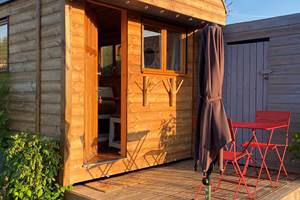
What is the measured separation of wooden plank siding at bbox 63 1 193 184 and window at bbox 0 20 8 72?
1846mm

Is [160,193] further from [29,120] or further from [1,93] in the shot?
[1,93]

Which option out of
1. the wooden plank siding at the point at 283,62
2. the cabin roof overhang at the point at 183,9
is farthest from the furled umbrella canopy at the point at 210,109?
the wooden plank siding at the point at 283,62

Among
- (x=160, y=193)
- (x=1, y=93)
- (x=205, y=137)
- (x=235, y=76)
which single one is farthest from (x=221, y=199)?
(x=1, y=93)

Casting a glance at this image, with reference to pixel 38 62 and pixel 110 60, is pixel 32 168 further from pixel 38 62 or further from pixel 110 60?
pixel 110 60

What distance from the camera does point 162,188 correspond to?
4.69m

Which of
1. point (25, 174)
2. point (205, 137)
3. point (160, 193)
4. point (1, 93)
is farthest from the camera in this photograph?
point (1, 93)

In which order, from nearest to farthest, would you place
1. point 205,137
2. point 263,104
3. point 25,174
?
point 205,137 → point 25,174 → point 263,104

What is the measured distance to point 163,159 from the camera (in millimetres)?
6059

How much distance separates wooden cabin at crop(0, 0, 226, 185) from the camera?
4586 millimetres

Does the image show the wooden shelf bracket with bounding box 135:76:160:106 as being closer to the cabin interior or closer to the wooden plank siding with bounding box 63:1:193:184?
the wooden plank siding with bounding box 63:1:193:184

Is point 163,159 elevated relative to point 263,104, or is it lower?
lower

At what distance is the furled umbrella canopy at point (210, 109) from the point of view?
3516mm

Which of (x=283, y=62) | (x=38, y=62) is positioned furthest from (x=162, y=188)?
(x=283, y=62)

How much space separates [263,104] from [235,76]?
74 cm
